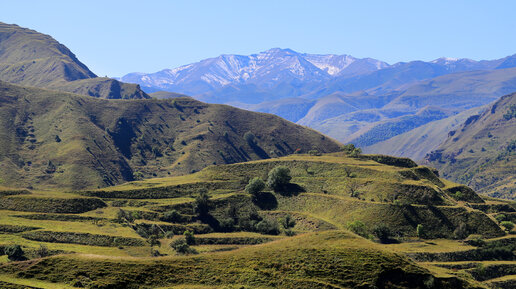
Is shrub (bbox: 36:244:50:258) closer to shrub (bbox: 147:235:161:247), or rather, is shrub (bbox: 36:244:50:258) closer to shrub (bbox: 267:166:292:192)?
shrub (bbox: 147:235:161:247)

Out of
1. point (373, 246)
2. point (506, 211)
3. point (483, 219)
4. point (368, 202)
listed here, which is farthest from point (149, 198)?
point (506, 211)

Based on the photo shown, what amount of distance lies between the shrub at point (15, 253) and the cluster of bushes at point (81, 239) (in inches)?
648

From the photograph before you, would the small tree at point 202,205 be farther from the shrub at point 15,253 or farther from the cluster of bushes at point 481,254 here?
the cluster of bushes at point 481,254

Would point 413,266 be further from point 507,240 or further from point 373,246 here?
point 507,240

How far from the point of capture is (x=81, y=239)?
11900 centimetres

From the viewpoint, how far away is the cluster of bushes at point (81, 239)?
4562 inches

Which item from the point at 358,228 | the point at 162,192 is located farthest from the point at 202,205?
the point at 358,228

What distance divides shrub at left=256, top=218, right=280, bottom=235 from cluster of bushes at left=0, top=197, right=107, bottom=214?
53.8 meters

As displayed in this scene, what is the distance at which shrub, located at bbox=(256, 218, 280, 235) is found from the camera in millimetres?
145875

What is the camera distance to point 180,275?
3024 inches

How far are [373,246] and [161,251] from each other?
2287 inches

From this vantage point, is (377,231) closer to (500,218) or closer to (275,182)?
(275,182)

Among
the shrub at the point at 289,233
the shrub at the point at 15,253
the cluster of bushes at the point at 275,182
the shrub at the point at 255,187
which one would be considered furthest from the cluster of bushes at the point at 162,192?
the shrub at the point at 15,253

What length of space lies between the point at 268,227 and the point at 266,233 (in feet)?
6.70
